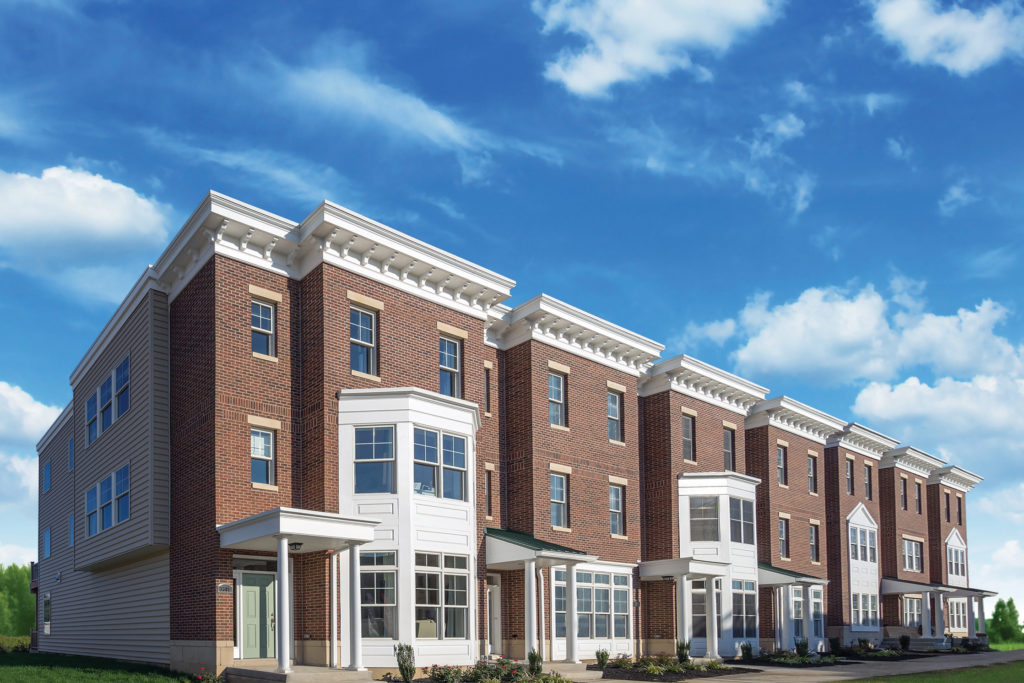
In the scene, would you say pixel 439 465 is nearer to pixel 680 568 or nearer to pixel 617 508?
pixel 617 508

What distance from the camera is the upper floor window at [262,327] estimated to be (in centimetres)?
2423

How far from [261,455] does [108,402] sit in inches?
347

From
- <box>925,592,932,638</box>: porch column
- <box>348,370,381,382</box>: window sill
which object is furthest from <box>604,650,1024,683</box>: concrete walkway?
<box>348,370,381,382</box>: window sill

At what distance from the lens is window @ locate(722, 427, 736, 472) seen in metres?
39.1

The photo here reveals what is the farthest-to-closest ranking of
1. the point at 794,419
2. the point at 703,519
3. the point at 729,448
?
1. the point at 794,419
2. the point at 729,448
3. the point at 703,519

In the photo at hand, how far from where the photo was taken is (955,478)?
60.5 m

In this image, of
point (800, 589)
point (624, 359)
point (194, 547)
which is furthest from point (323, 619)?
point (800, 589)

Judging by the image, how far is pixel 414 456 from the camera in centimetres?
2427

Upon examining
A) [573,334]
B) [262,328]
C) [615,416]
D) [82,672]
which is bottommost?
[82,672]

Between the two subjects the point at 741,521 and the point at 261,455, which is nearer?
the point at 261,455

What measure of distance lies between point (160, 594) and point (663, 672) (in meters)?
14.5

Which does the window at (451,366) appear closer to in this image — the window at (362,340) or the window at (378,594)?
the window at (362,340)

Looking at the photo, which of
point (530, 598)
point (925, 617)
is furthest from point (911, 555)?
point (530, 598)

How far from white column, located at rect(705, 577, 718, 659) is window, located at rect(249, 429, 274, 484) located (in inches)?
679
